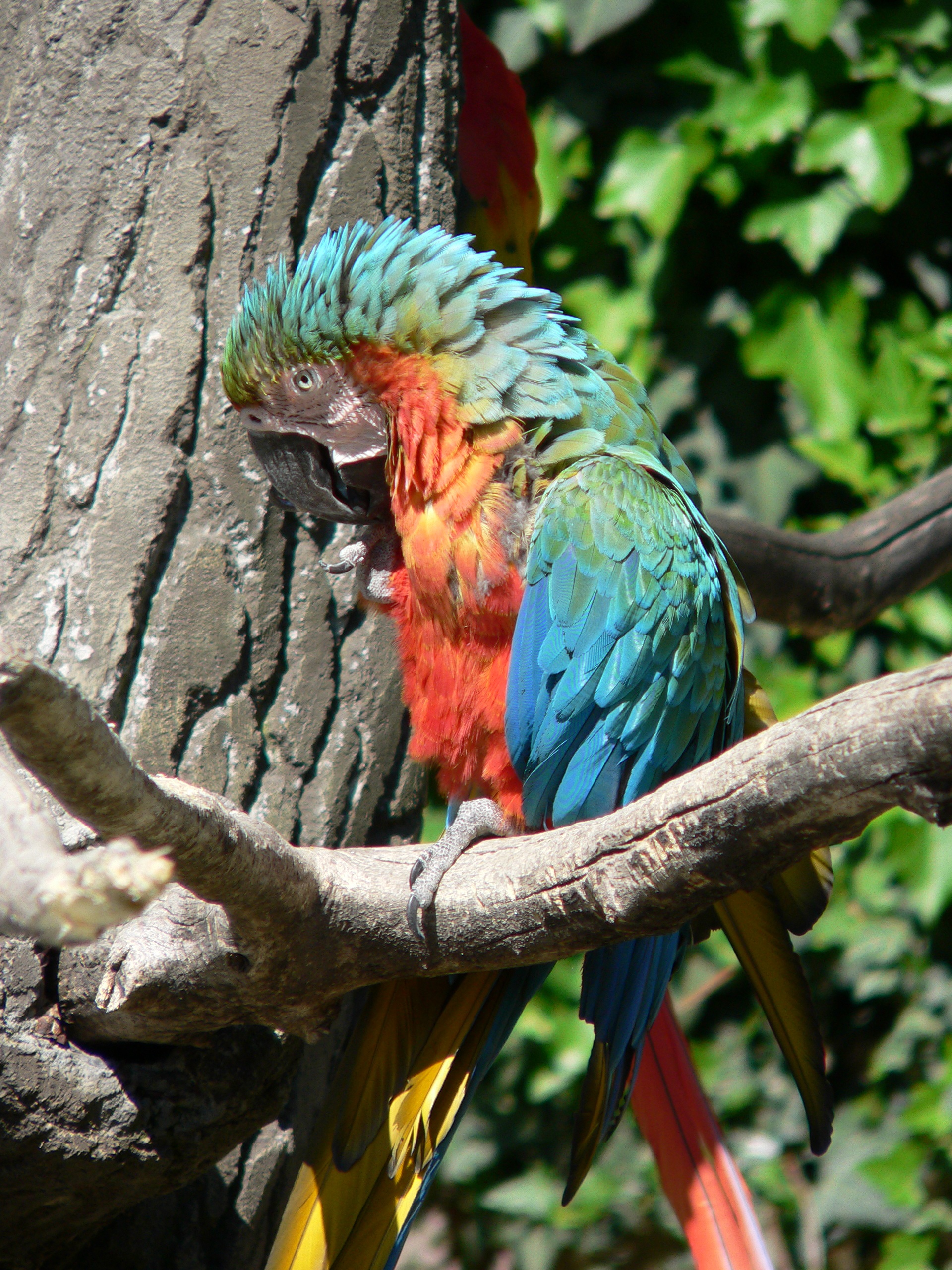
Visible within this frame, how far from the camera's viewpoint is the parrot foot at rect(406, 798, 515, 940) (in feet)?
2.73

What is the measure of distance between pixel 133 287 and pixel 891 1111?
180 centimetres

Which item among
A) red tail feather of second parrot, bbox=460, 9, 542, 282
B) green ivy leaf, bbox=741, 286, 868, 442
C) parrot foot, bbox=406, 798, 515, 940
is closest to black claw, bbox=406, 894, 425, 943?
parrot foot, bbox=406, 798, 515, 940

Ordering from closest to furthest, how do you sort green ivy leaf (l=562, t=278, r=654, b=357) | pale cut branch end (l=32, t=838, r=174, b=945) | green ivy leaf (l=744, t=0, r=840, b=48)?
pale cut branch end (l=32, t=838, r=174, b=945) < green ivy leaf (l=744, t=0, r=840, b=48) < green ivy leaf (l=562, t=278, r=654, b=357)

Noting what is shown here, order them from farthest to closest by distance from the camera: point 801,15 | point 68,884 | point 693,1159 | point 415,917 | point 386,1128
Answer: point 801,15
point 693,1159
point 386,1128
point 415,917
point 68,884

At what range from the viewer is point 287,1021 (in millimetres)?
856

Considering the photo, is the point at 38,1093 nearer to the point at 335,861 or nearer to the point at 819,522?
the point at 335,861

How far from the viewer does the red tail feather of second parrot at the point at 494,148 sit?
158cm

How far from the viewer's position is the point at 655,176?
177 centimetres

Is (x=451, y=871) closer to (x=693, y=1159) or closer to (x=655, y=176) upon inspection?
(x=693, y=1159)

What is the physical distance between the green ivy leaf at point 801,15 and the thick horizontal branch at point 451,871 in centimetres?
139

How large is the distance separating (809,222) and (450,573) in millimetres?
1104

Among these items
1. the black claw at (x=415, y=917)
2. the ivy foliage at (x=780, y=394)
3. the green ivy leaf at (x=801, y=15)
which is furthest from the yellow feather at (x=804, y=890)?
the green ivy leaf at (x=801, y=15)

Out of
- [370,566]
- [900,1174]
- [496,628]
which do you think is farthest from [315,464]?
[900,1174]

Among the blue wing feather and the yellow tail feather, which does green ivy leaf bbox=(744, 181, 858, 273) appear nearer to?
the blue wing feather
